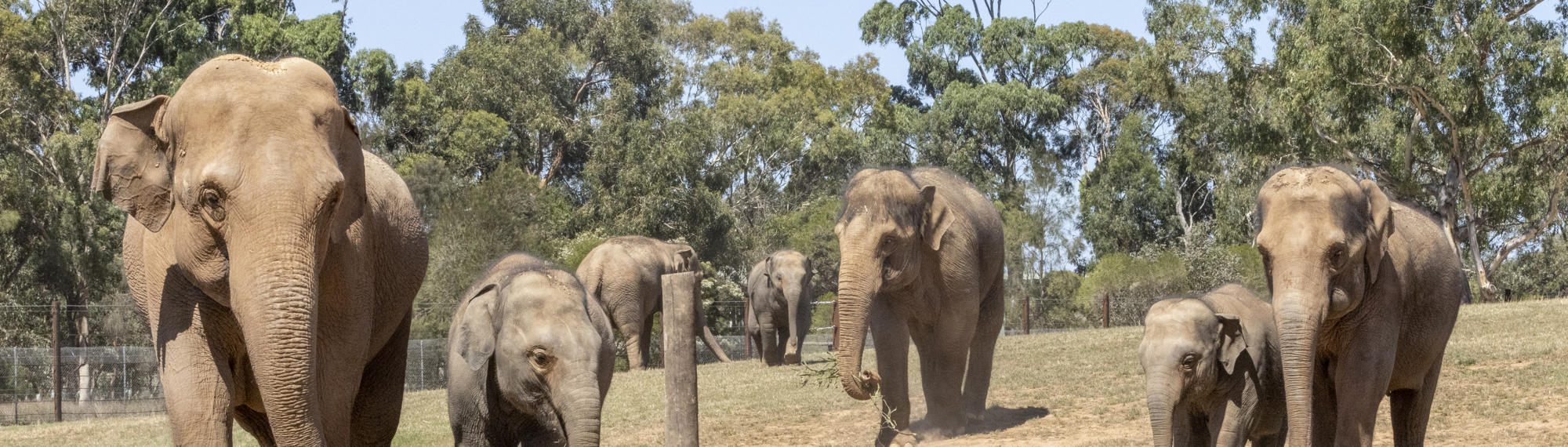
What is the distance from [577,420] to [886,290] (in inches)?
170

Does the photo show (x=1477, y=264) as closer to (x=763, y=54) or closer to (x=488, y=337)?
(x=763, y=54)

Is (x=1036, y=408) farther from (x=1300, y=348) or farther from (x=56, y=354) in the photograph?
(x=56, y=354)

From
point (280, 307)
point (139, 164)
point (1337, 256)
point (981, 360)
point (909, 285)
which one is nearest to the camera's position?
point (280, 307)

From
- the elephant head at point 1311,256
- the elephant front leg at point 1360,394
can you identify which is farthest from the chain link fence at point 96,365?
the elephant front leg at point 1360,394

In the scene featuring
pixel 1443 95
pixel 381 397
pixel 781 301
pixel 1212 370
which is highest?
pixel 1443 95

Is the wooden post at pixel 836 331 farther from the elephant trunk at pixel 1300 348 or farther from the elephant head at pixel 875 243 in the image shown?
the elephant trunk at pixel 1300 348

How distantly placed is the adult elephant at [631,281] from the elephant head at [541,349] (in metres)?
14.7

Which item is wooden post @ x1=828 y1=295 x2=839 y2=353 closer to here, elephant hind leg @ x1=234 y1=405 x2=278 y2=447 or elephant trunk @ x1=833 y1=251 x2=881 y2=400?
elephant trunk @ x1=833 y1=251 x2=881 y2=400

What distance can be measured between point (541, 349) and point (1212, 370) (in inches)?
159

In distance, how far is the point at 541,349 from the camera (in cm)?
774

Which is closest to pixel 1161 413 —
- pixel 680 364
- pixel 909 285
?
pixel 680 364

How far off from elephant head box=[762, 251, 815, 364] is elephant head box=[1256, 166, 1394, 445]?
13303 millimetres

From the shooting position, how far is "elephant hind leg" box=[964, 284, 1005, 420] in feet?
43.3

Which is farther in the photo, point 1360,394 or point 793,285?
point 793,285
